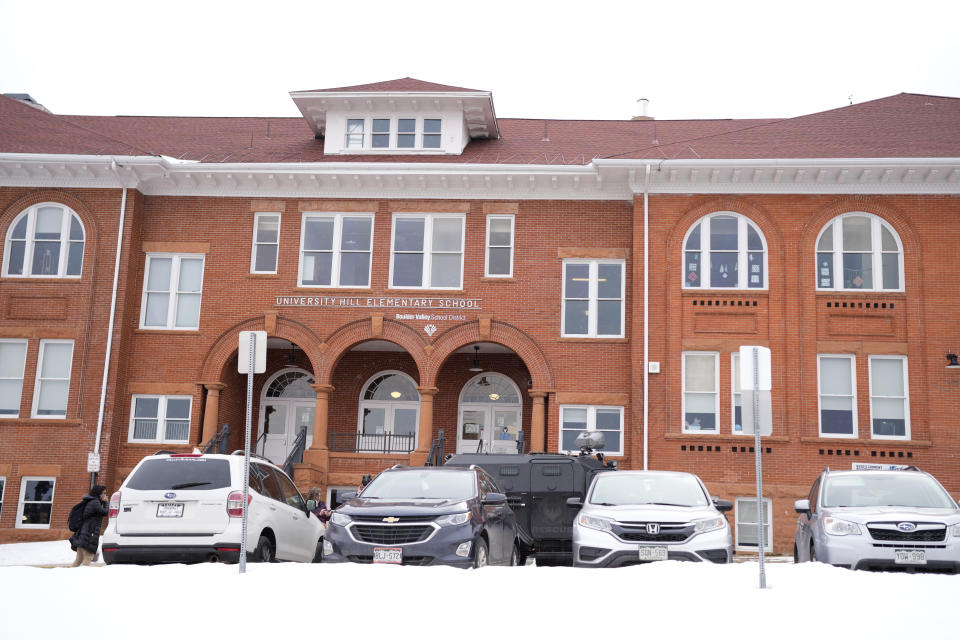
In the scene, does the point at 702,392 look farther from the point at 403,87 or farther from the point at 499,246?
the point at 403,87

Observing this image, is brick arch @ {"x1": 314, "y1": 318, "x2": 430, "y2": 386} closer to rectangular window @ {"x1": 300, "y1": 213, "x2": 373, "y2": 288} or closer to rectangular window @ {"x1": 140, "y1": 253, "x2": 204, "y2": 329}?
rectangular window @ {"x1": 300, "y1": 213, "x2": 373, "y2": 288}

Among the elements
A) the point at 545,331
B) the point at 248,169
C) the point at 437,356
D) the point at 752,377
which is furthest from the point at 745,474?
the point at 248,169

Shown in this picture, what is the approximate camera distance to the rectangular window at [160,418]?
24562 millimetres

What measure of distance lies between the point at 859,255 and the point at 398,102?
12108 millimetres

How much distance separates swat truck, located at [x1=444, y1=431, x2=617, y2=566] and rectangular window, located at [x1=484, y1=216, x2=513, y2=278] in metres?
8.36

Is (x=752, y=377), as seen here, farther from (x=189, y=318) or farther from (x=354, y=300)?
(x=189, y=318)

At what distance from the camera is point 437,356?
24.3 m

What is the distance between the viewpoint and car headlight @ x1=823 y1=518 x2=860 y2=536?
12.0 m

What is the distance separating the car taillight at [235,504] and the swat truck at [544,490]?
15.4 ft

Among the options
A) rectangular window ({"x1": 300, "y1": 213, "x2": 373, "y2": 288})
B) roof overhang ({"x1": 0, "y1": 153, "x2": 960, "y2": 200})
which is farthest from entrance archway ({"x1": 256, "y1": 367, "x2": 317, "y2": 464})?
roof overhang ({"x1": 0, "y1": 153, "x2": 960, "y2": 200})

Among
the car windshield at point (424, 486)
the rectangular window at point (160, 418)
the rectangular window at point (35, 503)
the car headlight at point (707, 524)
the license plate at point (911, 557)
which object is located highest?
the rectangular window at point (160, 418)

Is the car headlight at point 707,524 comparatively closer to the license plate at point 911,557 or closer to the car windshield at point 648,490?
the car windshield at point 648,490

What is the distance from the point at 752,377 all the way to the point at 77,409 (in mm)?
18193

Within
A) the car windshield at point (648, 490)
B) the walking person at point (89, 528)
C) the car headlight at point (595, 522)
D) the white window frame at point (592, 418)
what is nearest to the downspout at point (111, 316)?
the walking person at point (89, 528)
